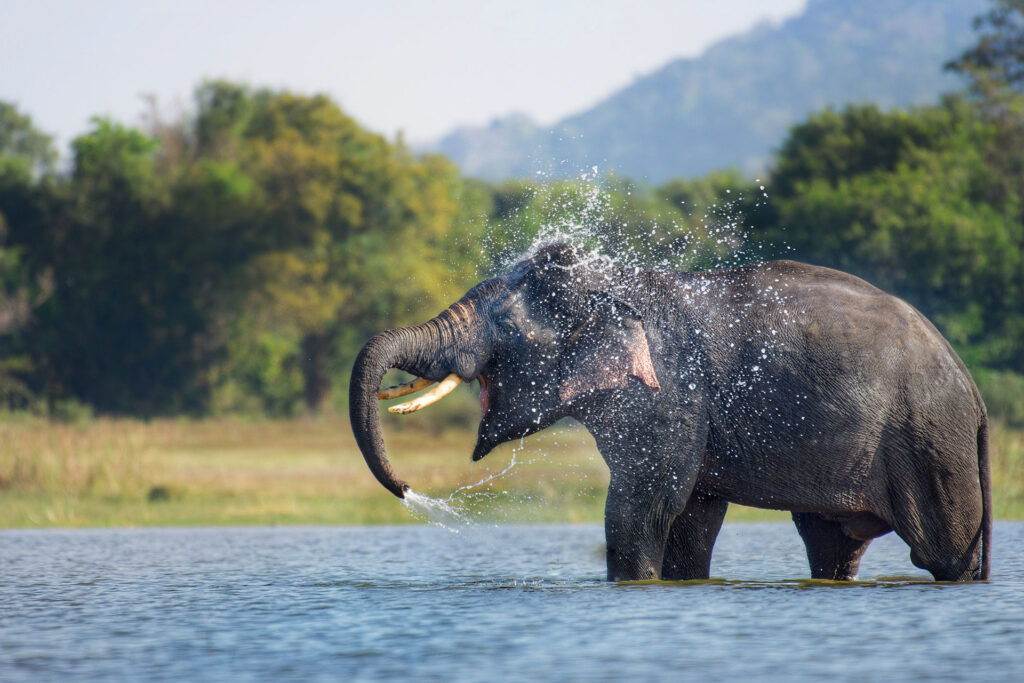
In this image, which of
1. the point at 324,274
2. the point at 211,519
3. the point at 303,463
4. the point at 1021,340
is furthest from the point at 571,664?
the point at 324,274

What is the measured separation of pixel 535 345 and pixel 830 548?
275 centimetres

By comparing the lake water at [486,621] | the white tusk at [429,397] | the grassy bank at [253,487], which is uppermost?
the white tusk at [429,397]

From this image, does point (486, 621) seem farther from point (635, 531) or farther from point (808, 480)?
point (808, 480)

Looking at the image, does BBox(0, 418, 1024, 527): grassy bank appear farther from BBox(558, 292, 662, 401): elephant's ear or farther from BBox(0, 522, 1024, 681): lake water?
BBox(558, 292, 662, 401): elephant's ear

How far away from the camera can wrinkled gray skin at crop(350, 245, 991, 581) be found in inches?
382

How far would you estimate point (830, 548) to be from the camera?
1068 cm

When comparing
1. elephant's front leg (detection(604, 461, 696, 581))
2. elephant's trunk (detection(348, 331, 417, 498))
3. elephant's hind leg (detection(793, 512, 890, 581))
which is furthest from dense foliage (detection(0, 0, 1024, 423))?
elephant's trunk (detection(348, 331, 417, 498))

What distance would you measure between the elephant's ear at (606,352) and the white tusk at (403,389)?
0.97m

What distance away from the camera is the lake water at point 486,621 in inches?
297

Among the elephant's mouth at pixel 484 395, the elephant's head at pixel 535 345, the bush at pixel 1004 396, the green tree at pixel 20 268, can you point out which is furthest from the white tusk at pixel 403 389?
the green tree at pixel 20 268

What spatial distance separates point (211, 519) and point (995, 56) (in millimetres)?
38263

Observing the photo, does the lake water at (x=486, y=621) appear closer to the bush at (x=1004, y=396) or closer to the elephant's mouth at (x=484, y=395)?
the elephant's mouth at (x=484, y=395)

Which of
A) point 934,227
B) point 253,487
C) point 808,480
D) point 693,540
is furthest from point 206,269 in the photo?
point 808,480

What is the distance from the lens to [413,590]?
1085 cm
